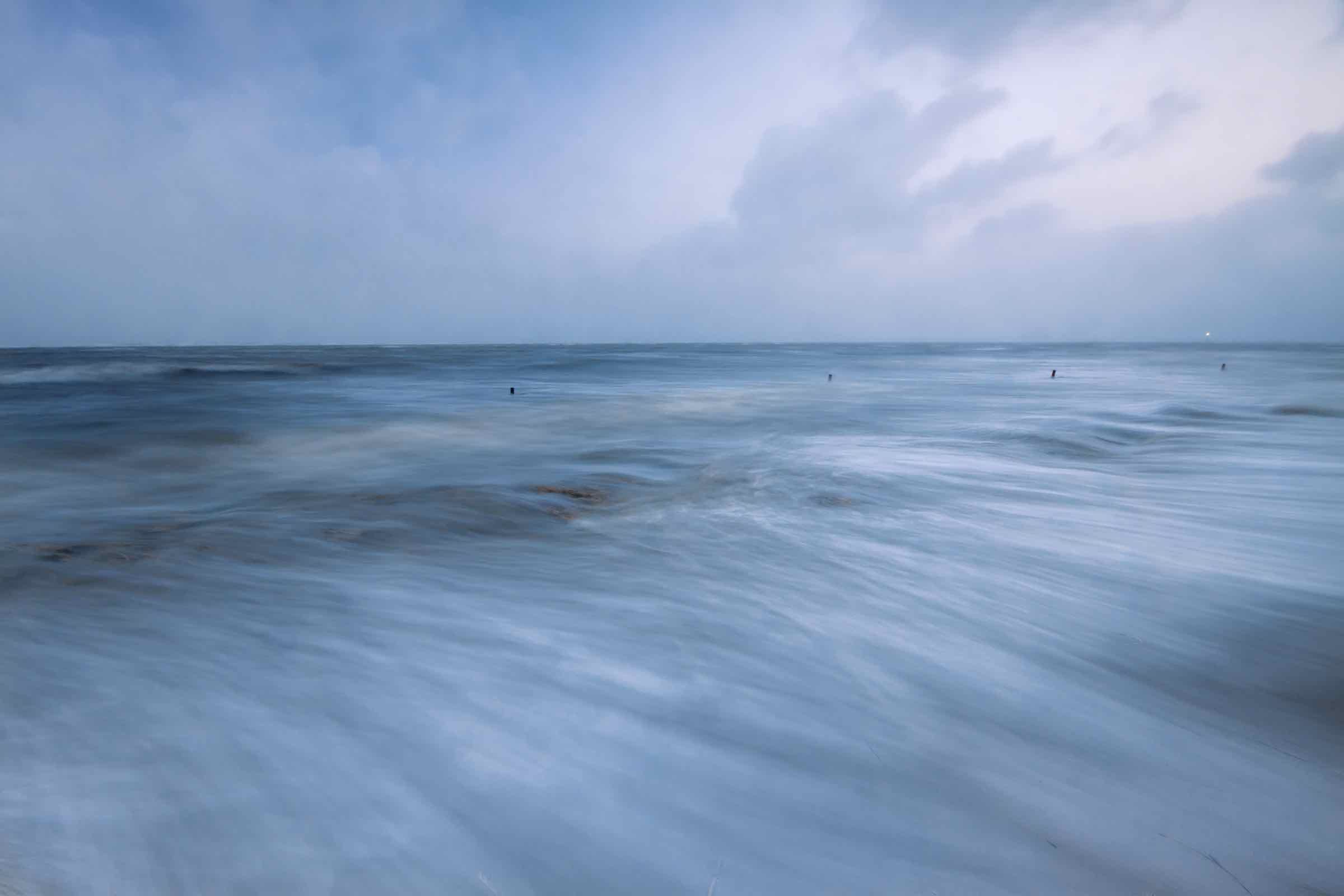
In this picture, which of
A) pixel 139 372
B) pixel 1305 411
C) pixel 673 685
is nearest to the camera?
pixel 673 685

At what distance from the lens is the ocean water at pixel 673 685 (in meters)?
1.84

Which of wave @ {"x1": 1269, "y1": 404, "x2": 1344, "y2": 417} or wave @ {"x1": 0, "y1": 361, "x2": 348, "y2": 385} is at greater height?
wave @ {"x1": 0, "y1": 361, "x2": 348, "y2": 385}

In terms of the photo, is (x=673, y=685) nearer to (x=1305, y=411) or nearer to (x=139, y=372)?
(x=1305, y=411)

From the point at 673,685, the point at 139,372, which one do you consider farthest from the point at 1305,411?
the point at 139,372

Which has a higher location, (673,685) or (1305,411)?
(1305,411)

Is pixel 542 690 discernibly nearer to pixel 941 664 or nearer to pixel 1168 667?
pixel 941 664

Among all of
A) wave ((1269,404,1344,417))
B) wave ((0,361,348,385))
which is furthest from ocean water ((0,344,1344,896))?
wave ((0,361,348,385))

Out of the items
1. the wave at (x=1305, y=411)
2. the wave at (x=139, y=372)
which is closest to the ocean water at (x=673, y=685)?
the wave at (x=1305, y=411)

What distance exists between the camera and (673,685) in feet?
9.30

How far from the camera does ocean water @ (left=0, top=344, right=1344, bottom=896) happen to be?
1836 mm

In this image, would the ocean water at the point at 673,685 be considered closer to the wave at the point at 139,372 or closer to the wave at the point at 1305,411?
the wave at the point at 1305,411

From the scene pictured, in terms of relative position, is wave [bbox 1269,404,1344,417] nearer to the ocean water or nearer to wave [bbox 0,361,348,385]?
the ocean water

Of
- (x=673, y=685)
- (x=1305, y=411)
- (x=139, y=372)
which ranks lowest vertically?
(x=673, y=685)

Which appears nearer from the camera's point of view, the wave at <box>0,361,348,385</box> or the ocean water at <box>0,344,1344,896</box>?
the ocean water at <box>0,344,1344,896</box>
